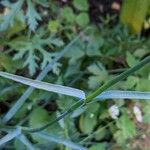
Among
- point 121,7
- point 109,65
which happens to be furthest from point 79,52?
point 121,7

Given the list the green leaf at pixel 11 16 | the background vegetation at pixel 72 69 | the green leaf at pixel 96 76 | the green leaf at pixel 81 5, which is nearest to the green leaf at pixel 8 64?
the background vegetation at pixel 72 69

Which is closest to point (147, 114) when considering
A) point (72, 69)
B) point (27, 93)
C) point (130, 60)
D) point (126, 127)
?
point (126, 127)

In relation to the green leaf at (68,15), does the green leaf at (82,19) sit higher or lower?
lower

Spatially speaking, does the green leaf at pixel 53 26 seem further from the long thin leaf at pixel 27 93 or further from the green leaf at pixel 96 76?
the green leaf at pixel 96 76

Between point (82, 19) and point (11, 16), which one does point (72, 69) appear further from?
point (11, 16)

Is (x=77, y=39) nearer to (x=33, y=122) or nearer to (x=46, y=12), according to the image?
(x=46, y=12)

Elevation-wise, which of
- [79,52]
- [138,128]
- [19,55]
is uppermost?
[19,55]

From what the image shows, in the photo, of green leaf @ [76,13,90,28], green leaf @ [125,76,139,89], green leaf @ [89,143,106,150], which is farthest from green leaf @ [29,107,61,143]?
green leaf @ [76,13,90,28]

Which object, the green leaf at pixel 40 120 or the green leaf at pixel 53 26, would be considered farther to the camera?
the green leaf at pixel 53 26
